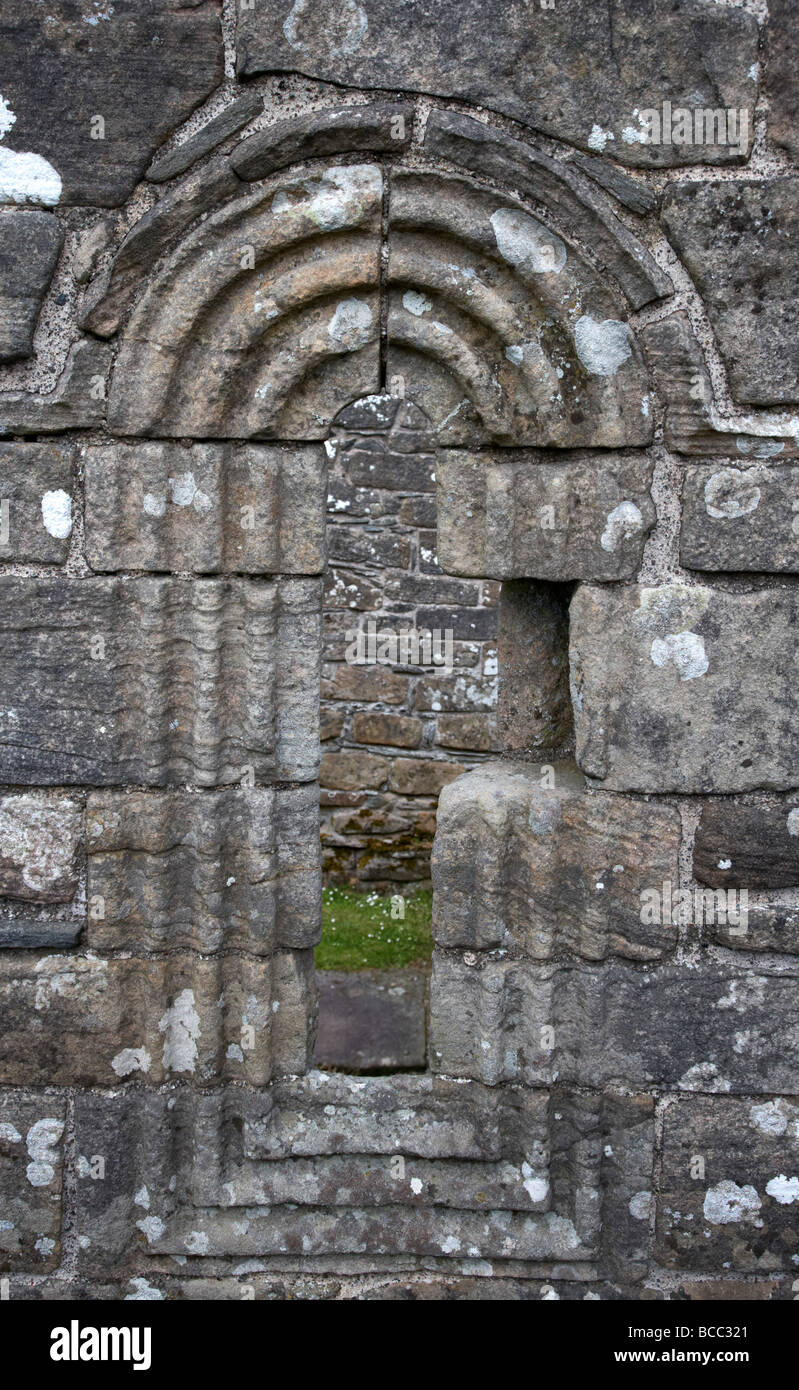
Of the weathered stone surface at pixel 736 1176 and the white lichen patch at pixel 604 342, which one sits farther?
the weathered stone surface at pixel 736 1176

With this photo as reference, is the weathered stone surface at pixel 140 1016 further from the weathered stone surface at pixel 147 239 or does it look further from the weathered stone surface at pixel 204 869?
the weathered stone surface at pixel 147 239

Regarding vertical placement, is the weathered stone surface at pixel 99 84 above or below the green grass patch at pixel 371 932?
above

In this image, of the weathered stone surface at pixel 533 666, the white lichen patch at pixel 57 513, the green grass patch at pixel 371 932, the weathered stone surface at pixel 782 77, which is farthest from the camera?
the green grass patch at pixel 371 932

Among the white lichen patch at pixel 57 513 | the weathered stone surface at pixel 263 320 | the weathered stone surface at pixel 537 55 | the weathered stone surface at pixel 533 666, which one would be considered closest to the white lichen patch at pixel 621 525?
the weathered stone surface at pixel 533 666

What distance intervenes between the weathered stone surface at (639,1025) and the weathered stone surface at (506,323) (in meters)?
1.34

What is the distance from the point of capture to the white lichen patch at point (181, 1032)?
2615 mm

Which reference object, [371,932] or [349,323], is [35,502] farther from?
[371,932]

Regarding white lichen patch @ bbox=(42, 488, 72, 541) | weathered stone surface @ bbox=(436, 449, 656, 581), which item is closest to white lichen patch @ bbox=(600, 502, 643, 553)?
weathered stone surface @ bbox=(436, 449, 656, 581)

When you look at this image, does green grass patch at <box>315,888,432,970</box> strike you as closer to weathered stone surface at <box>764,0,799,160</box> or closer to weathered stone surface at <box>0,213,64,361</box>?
weathered stone surface at <box>0,213,64,361</box>

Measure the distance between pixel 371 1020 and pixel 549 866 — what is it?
1635mm

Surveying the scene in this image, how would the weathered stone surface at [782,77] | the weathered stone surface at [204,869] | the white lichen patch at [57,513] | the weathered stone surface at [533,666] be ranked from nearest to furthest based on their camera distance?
1. the weathered stone surface at [782,77]
2. the white lichen patch at [57,513]
3. the weathered stone surface at [204,869]
4. the weathered stone surface at [533,666]


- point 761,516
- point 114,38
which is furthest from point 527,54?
point 761,516

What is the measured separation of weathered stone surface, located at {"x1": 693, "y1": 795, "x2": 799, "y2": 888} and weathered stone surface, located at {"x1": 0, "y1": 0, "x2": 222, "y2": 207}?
2048 mm

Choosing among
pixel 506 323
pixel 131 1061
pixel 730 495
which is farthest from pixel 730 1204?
pixel 506 323
